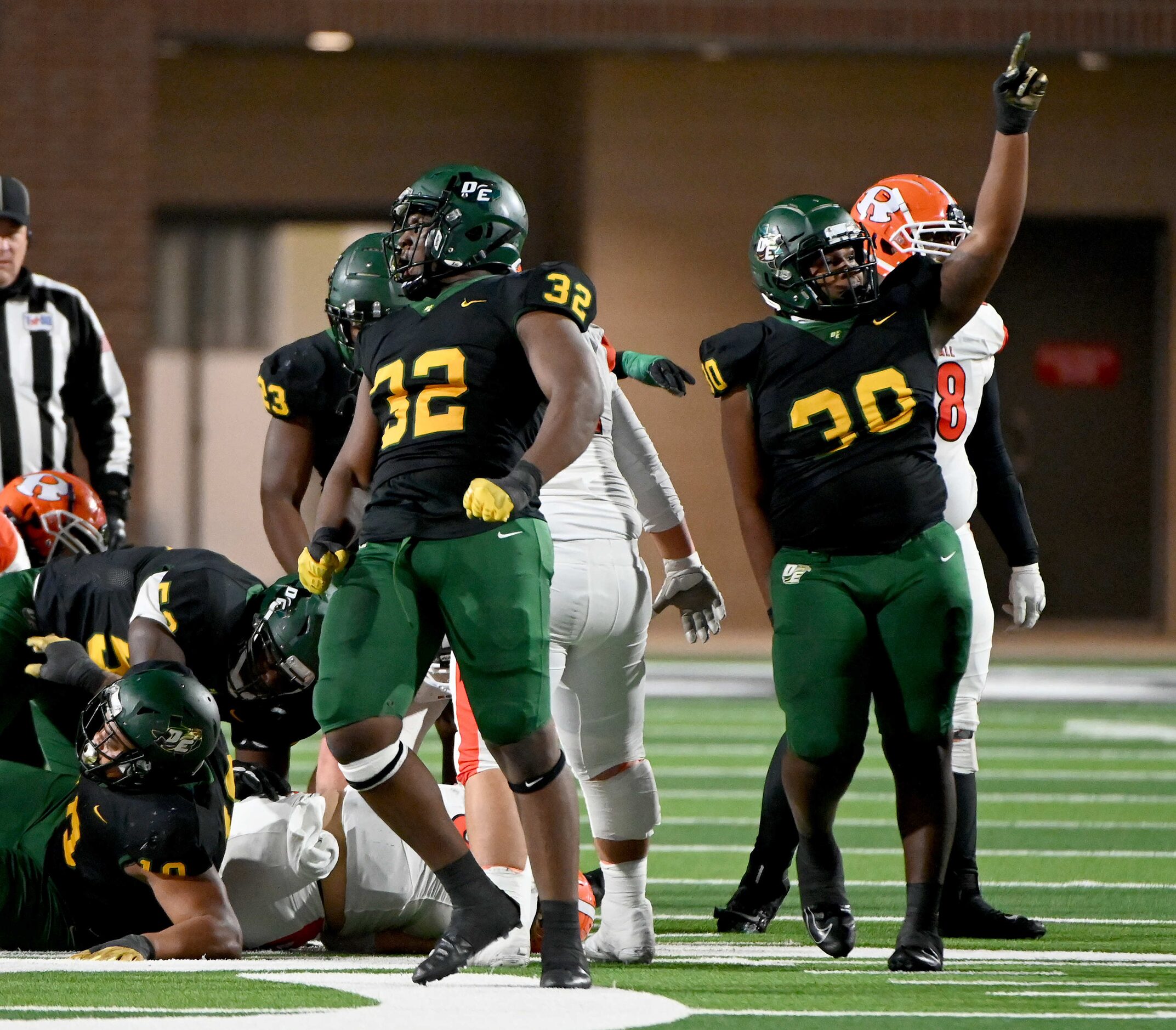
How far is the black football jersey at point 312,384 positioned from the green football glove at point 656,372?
0.93 m

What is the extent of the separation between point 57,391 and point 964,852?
3099 millimetres

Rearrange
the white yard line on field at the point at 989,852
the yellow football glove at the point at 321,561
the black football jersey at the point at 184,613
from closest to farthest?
the yellow football glove at the point at 321,561 < the black football jersey at the point at 184,613 < the white yard line on field at the point at 989,852

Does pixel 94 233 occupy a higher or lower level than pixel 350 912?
higher

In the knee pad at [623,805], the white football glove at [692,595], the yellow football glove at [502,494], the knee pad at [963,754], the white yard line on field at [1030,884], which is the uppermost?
the yellow football glove at [502,494]

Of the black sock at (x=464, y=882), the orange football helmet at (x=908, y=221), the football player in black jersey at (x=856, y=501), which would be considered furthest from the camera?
the orange football helmet at (x=908, y=221)

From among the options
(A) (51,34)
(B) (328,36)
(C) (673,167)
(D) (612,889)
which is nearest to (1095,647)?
(C) (673,167)

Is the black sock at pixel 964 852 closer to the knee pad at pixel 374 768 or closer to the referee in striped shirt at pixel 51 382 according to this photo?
the knee pad at pixel 374 768

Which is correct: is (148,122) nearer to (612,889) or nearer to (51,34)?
(51,34)

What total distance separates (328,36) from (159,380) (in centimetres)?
309

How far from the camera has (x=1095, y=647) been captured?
559 inches

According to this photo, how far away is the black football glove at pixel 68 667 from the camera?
412 cm

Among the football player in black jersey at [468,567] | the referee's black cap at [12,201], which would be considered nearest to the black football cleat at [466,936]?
the football player in black jersey at [468,567]

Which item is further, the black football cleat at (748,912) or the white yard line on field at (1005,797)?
the white yard line on field at (1005,797)

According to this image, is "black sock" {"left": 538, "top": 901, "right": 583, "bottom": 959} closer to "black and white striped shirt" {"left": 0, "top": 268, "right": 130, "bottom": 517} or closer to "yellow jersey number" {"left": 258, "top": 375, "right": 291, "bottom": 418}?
"yellow jersey number" {"left": 258, "top": 375, "right": 291, "bottom": 418}
